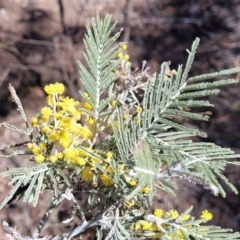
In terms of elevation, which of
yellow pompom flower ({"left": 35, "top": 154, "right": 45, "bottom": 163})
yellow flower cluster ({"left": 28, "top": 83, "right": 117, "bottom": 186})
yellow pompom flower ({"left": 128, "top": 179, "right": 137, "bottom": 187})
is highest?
yellow flower cluster ({"left": 28, "top": 83, "right": 117, "bottom": 186})

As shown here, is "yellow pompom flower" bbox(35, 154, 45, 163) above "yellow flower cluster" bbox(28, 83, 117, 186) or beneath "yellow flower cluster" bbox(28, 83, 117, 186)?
beneath

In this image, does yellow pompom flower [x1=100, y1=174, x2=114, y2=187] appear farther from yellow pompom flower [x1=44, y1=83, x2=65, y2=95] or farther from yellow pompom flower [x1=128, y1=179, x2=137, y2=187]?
yellow pompom flower [x1=44, y1=83, x2=65, y2=95]

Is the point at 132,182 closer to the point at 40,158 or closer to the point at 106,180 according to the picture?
the point at 106,180

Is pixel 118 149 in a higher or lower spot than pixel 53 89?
lower

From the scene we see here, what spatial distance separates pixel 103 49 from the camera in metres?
0.86

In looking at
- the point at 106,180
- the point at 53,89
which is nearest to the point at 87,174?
the point at 106,180

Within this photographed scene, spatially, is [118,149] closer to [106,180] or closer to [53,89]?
[106,180]

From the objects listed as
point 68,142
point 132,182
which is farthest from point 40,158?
point 132,182

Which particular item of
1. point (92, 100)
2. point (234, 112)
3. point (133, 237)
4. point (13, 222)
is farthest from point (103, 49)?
point (234, 112)

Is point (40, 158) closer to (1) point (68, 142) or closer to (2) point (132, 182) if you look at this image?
(1) point (68, 142)

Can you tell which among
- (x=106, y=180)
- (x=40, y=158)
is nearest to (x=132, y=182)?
(x=106, y=180)

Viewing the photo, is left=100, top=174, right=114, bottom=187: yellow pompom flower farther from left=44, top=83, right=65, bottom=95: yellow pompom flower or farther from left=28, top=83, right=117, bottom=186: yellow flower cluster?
left=44, top=83, right=65, bottom=95: yellow pompom flower

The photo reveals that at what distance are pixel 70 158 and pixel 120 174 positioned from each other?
0.09m

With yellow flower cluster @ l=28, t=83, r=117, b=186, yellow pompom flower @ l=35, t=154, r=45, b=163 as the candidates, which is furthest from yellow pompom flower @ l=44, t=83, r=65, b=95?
yellow pompom flower @ l=35, t=154, r=45, b=163
